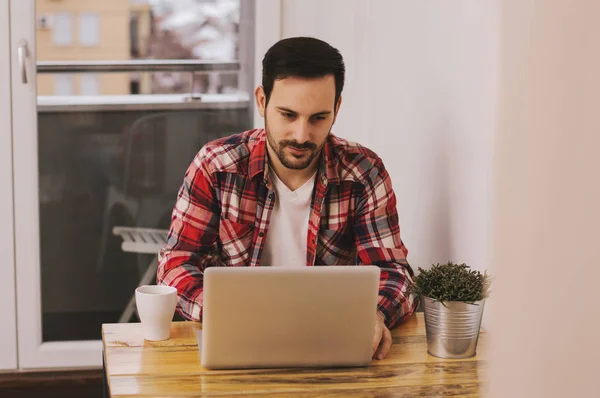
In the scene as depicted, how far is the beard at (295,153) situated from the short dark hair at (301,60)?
0.15 metres

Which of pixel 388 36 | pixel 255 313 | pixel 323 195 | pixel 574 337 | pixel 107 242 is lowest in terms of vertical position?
pixel 107 242

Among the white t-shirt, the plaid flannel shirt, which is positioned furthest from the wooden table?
the white t-shirt

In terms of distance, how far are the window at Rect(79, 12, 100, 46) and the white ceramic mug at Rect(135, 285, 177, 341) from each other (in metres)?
1.65

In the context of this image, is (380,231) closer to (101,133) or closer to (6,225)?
(101,133)

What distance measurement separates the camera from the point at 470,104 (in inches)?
68.7

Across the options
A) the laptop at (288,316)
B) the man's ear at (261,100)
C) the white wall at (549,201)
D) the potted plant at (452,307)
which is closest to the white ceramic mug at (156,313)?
the laptop at (288,316)

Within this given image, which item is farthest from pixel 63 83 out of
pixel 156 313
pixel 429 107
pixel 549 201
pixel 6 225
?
pixel 549 201

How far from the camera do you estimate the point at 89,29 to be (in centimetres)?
291

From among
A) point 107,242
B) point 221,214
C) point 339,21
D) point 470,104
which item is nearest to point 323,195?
point 221,214

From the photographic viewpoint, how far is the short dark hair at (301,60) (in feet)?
6.01

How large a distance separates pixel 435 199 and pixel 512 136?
1.78m

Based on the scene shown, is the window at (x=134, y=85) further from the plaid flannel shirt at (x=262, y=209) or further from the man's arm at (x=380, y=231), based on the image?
the man's arm at (x=380, y=231)

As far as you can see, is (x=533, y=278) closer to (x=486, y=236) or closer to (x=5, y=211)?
(x=486, y=236)

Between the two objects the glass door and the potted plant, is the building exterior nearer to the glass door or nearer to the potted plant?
the glass door
